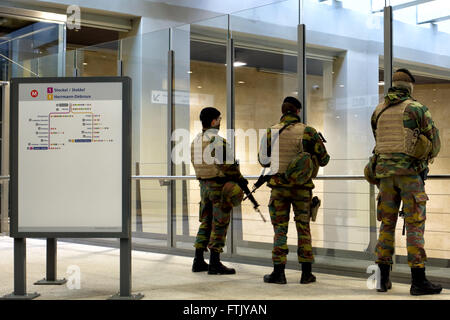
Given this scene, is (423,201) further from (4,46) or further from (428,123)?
(4,46)

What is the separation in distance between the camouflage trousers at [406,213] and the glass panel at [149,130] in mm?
3719

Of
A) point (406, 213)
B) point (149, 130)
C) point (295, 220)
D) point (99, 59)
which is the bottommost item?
point (295, 220)

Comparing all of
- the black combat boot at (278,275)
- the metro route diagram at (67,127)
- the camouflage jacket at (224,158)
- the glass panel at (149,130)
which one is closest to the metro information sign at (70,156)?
the metro route diagram at (67,127)

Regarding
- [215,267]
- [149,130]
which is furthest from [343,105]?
[149,130]

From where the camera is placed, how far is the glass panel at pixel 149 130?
8359 millimetres

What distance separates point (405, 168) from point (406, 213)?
36cm


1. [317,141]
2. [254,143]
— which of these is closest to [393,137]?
[317,141]

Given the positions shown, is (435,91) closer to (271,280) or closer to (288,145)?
(288,145)

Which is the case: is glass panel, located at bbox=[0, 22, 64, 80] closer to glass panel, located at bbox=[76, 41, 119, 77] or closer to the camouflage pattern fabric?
glass panel, located at bbox=[76, 41, 119, 77]

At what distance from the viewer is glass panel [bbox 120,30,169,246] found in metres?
8.36

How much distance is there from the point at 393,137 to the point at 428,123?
0.28 m

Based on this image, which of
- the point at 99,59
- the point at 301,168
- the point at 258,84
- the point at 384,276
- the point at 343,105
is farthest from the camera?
the point at 99,59

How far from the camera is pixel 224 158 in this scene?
6094 mm

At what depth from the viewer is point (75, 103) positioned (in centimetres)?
485
